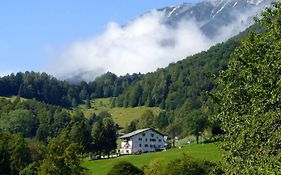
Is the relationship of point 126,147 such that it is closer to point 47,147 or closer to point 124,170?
point 124,170

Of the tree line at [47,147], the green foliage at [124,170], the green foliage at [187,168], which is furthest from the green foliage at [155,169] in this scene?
the tree line at [47,147]

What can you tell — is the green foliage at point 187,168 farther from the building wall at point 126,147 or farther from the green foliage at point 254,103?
the building wall at point 126,147

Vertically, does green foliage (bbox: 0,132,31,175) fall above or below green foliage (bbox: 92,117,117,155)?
below

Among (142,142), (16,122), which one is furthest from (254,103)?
(16,122)

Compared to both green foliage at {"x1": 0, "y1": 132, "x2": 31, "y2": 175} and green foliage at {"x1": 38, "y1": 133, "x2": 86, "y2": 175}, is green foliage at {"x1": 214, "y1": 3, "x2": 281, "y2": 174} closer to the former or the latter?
green foliage at {"x1": 38, "y1": 133, "x2": 86, "y2": 175}

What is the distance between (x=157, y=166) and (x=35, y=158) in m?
37.0

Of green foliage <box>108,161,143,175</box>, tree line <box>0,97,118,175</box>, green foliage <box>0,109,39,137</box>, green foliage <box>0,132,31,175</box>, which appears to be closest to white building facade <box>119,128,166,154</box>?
tree line <box>0,97,118,175</box>

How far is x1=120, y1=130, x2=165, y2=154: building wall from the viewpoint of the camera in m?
178

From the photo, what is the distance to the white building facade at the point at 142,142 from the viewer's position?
17750 centimetres

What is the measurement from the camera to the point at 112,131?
145000 millimetres

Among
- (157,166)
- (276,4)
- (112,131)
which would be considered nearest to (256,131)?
(276,4)

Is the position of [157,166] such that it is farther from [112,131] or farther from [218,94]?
[112,131]

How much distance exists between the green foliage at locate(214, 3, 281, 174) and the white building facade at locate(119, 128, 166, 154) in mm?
146869

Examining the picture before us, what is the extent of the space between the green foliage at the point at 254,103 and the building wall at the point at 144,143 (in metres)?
147
